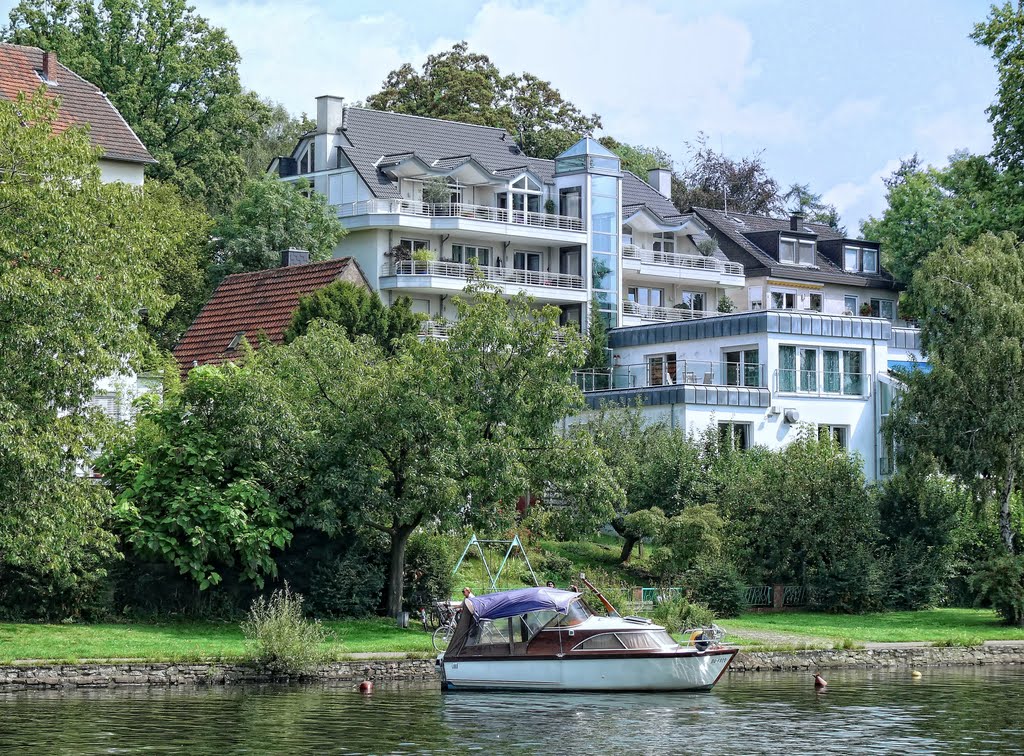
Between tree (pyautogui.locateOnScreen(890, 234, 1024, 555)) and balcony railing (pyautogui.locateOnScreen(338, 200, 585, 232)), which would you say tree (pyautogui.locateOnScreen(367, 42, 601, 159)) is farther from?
tree (pyautogui.locateOnScreen(890, 234, 1024, 555))

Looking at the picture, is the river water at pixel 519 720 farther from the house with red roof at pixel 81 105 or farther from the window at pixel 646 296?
the window at pixel 646 296

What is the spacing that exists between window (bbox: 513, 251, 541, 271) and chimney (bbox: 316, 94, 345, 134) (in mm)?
11135

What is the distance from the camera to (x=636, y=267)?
3305 inches

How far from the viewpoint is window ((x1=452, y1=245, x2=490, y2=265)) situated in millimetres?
79000

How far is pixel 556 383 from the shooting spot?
132 ft

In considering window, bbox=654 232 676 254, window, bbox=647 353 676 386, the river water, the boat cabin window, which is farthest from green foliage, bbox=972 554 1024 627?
window, bbox=654 232 676 254

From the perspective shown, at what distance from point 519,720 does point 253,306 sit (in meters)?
35.5

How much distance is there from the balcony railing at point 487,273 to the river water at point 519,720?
1673 inches

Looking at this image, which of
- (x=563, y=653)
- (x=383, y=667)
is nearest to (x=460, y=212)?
(x=383, y=667)

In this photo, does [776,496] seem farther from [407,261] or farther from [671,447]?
[407,261]

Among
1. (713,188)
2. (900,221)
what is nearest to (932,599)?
(900,221)

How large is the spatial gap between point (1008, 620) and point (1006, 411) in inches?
239

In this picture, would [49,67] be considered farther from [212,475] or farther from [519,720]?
[519,720]

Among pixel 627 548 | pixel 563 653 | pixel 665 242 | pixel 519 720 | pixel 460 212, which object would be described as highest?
pixel 665 242
